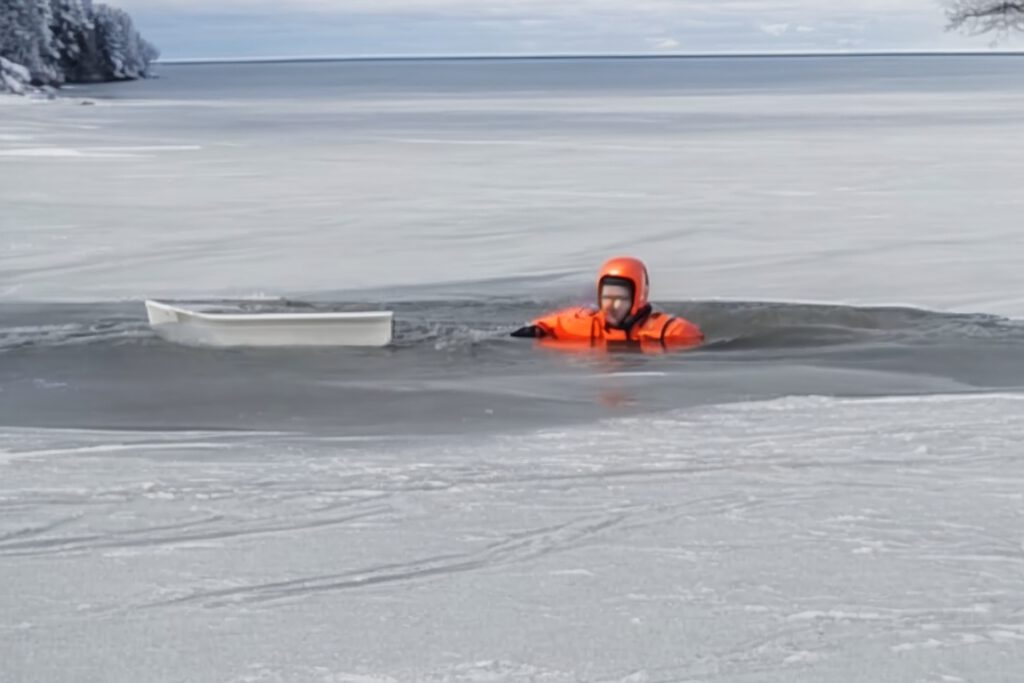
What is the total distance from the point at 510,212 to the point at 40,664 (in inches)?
556

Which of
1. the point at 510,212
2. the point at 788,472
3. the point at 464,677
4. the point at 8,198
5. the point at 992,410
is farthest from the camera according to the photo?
the point at 8,198

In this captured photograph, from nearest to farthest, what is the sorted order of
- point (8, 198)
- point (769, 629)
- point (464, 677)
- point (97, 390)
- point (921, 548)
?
point (464, 677)
point (769, 629)
point (921, 548)
point (97, 390)
point (8, 198)

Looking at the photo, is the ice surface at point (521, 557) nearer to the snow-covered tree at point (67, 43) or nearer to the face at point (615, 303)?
the face at point (615, 303)

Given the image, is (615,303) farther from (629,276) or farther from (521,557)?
(521,557)

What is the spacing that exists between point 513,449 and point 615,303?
127 inches

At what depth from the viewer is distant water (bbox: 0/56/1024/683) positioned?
396 centimetres

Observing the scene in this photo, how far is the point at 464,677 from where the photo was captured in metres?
3.68

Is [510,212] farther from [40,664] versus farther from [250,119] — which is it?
[250,119]

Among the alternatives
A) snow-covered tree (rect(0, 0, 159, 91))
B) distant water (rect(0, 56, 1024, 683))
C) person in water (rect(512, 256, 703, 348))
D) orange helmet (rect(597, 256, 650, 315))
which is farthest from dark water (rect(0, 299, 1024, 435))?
snow-covered tree (rect(0, 0, 159, 91))

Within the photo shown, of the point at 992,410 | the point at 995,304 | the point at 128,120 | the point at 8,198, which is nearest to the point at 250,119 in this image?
the point at 128,120

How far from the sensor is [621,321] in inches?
381

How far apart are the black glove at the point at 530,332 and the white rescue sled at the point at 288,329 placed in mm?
799

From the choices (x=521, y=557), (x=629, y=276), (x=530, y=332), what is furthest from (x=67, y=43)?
(x=521, y=557)

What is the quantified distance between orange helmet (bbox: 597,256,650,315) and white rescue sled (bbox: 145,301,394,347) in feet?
4.17
